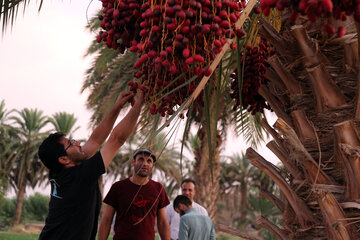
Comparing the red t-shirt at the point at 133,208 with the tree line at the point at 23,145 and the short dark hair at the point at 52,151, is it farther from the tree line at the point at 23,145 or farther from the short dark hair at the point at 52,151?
the tree line at the point at 23,145

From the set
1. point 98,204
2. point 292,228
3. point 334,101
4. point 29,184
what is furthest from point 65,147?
point 29,184

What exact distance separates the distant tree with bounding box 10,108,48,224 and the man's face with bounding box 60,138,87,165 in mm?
25761

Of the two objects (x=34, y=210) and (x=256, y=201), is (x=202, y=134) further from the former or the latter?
(x=34, y=210)

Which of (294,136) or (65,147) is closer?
(294,136)

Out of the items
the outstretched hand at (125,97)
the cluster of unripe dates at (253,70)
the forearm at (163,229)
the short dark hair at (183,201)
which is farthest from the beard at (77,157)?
the short dark hair at (183,201)

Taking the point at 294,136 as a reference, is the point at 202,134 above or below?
above

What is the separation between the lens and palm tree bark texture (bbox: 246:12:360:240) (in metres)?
1.93

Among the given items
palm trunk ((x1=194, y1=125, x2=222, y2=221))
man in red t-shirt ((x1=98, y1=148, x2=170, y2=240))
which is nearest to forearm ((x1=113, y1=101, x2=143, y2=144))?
man in red t-shirt ((x1=98, y1=148, x2=170, y2=240))

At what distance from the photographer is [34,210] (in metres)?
35.7

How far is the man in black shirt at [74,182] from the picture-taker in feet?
8.71

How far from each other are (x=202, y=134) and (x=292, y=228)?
25.6 ft

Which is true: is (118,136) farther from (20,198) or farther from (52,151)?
(20,198)

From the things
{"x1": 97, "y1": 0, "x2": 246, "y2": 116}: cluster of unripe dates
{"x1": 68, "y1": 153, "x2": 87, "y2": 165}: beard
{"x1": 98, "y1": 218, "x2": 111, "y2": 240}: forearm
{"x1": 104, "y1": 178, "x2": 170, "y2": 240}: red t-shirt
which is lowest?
{"x1": 98, "y1": 218, "x2": 111, "y2": 240}: forearm

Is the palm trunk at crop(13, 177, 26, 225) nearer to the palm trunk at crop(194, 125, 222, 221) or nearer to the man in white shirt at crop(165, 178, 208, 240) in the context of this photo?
the palm trunk at crop(194, 125, 222, 221)
